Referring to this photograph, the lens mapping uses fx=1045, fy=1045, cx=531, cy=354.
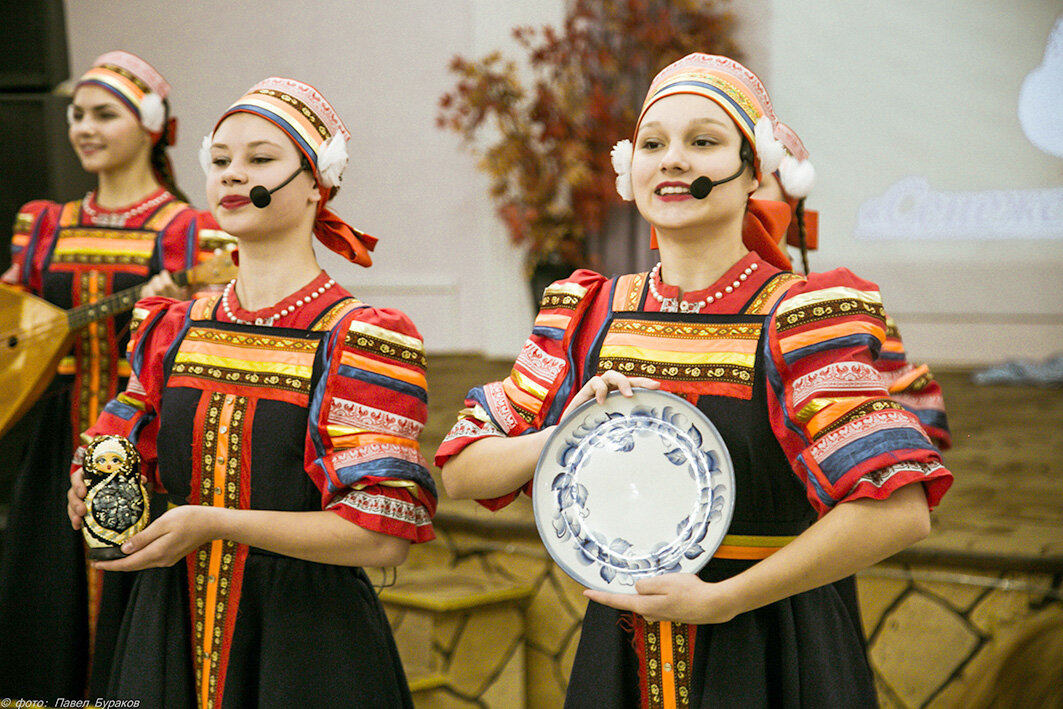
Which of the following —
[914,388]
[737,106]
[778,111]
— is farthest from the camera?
[778,111]

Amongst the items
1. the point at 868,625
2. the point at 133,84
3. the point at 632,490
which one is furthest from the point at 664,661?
the point at 133,84

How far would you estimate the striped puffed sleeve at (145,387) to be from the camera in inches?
63.1

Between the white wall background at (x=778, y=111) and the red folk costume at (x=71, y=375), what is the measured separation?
424 cm

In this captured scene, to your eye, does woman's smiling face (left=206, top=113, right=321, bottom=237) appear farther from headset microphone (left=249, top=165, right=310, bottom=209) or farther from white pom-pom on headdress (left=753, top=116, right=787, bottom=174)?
white pom-pom on headdress (left=753, top=116, right=787, bottom=174)

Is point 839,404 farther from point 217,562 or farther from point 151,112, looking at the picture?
point 151,112

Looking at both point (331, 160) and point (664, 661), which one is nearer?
point (664, 661)

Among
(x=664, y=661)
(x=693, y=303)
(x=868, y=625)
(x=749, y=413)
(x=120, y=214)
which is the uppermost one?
(x=120, y=214)

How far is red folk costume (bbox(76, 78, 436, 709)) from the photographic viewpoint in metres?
1.46

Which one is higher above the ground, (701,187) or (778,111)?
(778,111)

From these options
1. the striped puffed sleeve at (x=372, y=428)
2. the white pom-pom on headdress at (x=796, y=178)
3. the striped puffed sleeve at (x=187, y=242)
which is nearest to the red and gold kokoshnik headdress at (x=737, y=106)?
the white pom-pom on headdress at (x=796, y=178)

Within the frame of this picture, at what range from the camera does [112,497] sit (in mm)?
1438

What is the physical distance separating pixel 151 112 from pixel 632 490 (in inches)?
69.5

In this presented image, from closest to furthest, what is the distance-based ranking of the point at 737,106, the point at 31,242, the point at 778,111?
1. the point at 737,106
2. the point at 31,242
3. the point at 778,111

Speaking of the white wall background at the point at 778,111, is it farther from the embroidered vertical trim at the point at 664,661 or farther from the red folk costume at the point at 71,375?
the embroidered vertical trim at the point at 664,661
